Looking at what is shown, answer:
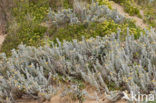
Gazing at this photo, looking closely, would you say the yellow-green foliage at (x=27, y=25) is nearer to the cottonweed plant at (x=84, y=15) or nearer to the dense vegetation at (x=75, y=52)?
the dense vegetation at (x=75, y=52)

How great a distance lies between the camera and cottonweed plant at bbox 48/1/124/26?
6.84 metres

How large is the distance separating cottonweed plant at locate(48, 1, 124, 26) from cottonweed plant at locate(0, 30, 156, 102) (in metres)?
1.33

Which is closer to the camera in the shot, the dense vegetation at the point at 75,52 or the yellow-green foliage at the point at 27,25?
the dense vegetation at the point at 75,52

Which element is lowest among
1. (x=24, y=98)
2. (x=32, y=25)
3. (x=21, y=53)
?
(x=24, y=98)

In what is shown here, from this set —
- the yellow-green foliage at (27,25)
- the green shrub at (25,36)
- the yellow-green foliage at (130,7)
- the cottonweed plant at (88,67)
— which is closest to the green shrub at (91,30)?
the green shrub at (25,36)

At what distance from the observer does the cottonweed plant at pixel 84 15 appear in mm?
6840

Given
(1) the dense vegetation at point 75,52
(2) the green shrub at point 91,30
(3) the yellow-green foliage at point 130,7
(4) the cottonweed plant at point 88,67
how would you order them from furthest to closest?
(3) the yellow-green foliage at point 130,7 < (2) the green shrub at point 91,30 < (1) the dense vegetation at point 75,52 < (4) the cottonweed plant at point 88,67

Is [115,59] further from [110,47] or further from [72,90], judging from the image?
[72,90]

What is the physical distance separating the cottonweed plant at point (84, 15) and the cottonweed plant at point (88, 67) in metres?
1.33

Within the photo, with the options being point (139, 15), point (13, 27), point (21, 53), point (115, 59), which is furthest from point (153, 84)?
point (13, 27)

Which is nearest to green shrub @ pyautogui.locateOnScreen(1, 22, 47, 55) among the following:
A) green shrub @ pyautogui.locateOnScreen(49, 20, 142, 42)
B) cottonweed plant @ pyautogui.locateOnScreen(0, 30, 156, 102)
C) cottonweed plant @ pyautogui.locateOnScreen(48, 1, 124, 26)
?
green shrub @ pyautogui.locateOnScreen(49, 20, 142, 42)

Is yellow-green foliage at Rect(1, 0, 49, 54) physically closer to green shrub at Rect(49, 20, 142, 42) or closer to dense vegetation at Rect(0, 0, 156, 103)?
dense vegetation at Rect(0, 0, 156, 103)

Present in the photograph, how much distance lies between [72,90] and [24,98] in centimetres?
126

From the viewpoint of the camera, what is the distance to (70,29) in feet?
22.3
